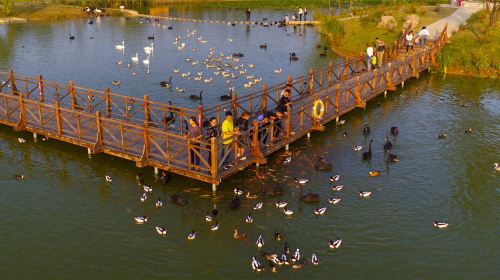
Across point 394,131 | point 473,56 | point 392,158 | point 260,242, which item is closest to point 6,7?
point 473,56

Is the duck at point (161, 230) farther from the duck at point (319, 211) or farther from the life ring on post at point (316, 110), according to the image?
the life ring on post at point (316, 110)

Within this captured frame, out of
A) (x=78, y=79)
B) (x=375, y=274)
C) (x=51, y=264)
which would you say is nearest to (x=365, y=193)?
(x=375, y=274)

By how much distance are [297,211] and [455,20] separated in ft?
177

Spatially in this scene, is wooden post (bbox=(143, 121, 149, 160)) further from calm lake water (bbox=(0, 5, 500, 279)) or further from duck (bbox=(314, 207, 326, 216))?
duck (bbox=(314, 207, 326, 216))

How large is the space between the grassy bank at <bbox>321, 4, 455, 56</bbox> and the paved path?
1506 mm

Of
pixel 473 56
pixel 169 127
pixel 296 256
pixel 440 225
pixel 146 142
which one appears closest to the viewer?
pixel 296 256

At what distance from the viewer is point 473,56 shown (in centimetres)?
4750

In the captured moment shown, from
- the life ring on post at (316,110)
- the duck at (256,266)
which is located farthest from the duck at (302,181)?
the duck at (256,266)

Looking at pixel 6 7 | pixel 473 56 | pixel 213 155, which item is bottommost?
pixel 213 155

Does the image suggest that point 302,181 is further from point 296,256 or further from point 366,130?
A: point 366,130

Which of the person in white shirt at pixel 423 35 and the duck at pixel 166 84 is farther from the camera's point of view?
the person in white shirt at pixel 423 35

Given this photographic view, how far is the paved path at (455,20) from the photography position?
190ft

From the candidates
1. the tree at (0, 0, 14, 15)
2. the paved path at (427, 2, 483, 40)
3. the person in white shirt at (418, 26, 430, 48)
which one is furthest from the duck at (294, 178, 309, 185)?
the tree at (0, 0, 14, 15)

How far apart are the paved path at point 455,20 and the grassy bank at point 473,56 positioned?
4603 millimetres
